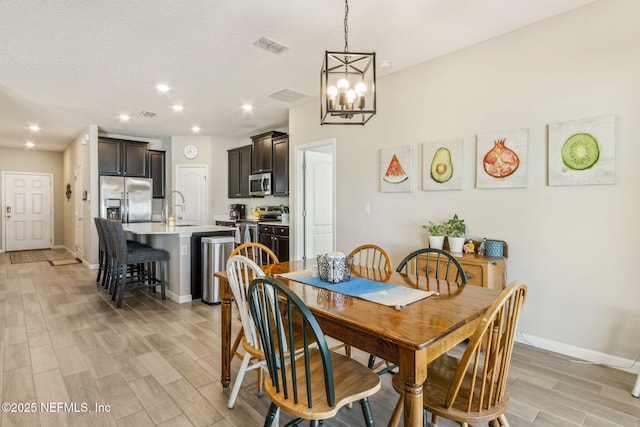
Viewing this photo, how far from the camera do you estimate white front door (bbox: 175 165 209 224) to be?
723 centimetres

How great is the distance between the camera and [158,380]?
2287mm

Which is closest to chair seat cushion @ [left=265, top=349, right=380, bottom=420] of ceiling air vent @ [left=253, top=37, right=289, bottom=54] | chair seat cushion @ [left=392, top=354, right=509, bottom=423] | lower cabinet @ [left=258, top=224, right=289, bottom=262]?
chair seat cushion @ [left=392, top=354, right=509, bottom=423]

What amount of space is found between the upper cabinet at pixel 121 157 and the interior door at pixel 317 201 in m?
3.92

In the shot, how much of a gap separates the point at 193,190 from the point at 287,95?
3719 mm

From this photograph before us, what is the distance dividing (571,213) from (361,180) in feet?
7.12

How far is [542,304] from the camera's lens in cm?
282

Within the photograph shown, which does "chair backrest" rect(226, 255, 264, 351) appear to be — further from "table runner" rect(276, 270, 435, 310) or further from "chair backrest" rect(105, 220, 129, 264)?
"chair backrest" rect(105, 220, 129, 264)

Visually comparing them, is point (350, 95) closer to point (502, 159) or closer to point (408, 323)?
point (408, 323)

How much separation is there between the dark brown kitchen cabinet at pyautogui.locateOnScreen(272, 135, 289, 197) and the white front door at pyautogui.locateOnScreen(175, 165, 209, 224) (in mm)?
2183

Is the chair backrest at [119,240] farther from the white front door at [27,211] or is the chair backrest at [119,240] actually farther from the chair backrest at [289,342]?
the white front door at [27,211]

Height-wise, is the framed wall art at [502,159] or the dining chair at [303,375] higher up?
the framed wall art at [502,159]

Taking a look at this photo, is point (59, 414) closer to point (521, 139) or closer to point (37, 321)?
point (37, 321)

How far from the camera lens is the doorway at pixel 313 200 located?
5.11 m

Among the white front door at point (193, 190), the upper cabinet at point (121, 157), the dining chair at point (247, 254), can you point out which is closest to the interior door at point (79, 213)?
the upper cabinet at point (121, 157)
